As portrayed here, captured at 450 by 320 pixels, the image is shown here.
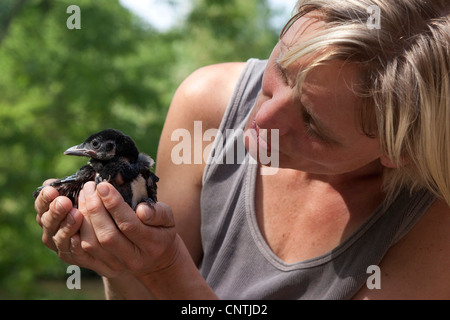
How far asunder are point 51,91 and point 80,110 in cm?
33

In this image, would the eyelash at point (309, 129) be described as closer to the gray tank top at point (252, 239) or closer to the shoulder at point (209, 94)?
the gray tank top at point (252, 239)

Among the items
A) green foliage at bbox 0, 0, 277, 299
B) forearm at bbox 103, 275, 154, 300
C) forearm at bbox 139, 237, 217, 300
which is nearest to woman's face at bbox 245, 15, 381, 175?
forearm at bbox 139, 237, 217, 300

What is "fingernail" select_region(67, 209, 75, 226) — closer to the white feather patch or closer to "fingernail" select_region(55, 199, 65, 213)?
"fingernail" select_region(55, 199, 65, 213)

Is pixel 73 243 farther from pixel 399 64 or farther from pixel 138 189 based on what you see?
pixel 399 64

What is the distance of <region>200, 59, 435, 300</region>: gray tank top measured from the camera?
4.92 ft

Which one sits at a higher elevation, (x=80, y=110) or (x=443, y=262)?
(x=80, y=110)

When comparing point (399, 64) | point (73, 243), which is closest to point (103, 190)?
point (73, 243)

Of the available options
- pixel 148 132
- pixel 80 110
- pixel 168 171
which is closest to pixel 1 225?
pixel 80 110

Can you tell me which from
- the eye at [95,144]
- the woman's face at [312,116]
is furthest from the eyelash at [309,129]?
the eye at [95,144]

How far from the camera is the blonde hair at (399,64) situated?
1.21 m

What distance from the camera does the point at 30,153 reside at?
4492 mm

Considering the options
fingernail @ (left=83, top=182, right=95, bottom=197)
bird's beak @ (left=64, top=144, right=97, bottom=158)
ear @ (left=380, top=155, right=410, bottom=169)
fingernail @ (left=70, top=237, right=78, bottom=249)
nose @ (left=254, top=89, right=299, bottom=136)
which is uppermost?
nose @ (left=254, top=89, right=299, bottom=136)
